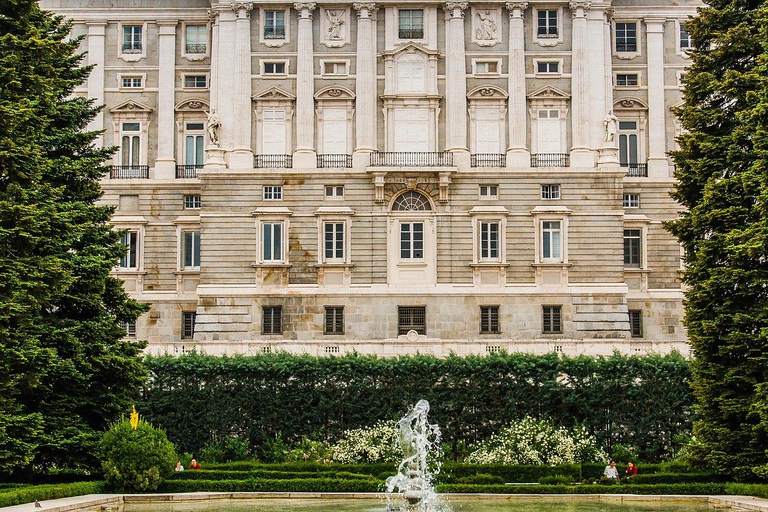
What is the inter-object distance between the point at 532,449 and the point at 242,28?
32.2m

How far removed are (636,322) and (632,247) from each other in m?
3.99

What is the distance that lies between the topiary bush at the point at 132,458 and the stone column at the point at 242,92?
28869 mm

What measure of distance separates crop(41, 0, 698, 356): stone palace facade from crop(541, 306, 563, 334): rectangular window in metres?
0.08

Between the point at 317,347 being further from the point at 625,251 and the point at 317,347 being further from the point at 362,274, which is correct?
the point at 625,251

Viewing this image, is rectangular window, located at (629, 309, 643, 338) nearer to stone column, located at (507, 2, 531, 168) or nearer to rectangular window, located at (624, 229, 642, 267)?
rectangular window, located at (624, 229, 642, 267)

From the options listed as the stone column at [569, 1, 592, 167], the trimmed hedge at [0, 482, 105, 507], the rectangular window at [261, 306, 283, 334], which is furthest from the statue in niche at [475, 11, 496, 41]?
the trimmed hedge at [0, 482, 105, 507]

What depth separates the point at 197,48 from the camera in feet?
230

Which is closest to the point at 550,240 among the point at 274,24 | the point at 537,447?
the point at 274,24

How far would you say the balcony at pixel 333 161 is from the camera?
65500mm

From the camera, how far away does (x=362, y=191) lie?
65.1m

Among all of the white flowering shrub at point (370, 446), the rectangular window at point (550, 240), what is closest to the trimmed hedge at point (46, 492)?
the white flowering shrub at point (370, 446)

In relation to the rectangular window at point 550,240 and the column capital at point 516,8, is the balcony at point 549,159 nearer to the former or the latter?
the rectangular window at point 550,240

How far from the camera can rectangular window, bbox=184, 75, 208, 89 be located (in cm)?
6994

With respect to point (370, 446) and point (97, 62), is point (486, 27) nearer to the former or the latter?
point (97, 62)
